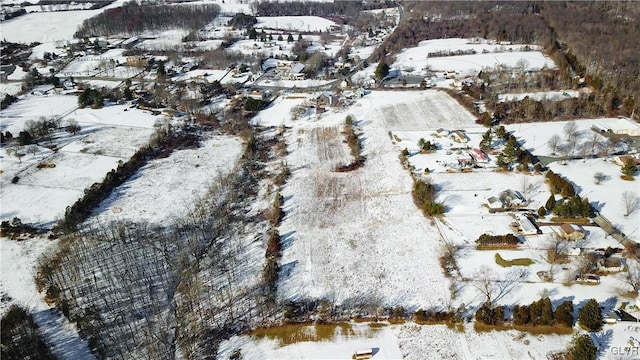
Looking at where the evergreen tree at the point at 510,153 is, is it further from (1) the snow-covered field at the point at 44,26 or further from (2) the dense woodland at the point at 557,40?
(1) the snow-covered field at the point at 44,26

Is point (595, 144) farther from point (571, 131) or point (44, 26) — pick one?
point (44, 26)

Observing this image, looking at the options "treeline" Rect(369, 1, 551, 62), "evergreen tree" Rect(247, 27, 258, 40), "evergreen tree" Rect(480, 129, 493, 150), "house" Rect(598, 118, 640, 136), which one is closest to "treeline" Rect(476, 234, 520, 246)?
"evergreen tree" Rect(480, 129, 493, 150)

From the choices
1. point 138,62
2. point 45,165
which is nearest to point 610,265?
point 45,165

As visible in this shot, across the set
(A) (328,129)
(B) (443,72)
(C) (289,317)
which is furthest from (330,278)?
(B) (443,72)

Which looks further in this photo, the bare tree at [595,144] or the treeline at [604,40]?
the treeline at [604,40]

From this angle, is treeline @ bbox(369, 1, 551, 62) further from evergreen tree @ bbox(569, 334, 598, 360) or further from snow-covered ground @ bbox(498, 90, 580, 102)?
evergreen tree @ bbox(569, 334, 598, 360)

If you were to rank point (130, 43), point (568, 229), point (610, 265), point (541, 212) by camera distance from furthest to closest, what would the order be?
point (130, 43), point (541, 212), point (568, 229), point (610, 265)

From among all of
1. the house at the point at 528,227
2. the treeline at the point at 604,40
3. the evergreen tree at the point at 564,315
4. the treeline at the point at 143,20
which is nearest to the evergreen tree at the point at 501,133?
the house at the point at 528,227
